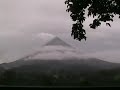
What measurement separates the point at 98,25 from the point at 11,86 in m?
9.21

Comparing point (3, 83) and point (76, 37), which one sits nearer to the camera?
point (3, 83)

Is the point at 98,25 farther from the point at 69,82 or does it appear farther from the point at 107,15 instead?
the point at 69,82

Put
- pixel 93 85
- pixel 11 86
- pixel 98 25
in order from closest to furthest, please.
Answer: pixel 11 86 → pixel 93 85 → pixel 98 25

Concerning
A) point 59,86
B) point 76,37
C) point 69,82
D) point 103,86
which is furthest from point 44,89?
point 76,37

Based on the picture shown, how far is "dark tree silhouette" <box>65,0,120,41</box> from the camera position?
14.9m

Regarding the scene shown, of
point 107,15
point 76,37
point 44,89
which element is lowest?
point 44,89

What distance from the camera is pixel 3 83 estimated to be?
25.3ft

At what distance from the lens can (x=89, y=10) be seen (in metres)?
15.1

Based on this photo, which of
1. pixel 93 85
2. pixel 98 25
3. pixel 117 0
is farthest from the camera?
pixel 98 25

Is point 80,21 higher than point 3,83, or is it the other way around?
point 80,21

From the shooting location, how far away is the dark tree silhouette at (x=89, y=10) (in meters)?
14.9

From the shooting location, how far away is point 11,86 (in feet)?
24.2

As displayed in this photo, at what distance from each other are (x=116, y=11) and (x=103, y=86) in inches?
314

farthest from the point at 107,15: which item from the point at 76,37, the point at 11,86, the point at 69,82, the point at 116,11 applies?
the point at 11,86
